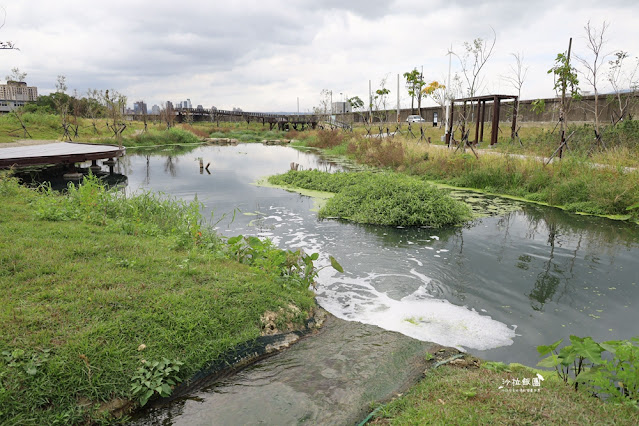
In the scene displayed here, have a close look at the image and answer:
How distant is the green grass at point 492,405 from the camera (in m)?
2.60

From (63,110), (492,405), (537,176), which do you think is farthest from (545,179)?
(63,110)

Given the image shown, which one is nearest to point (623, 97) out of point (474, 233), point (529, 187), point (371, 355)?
point (529, 187)

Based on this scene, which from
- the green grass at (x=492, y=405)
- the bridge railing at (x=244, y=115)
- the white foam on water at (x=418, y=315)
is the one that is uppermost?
the bridge railing at (x=244, y=115)

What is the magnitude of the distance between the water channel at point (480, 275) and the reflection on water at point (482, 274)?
19mm

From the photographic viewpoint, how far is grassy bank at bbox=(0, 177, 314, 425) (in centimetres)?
303

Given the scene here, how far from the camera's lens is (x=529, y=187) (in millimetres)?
12242

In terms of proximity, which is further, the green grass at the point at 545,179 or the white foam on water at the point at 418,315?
the green grass at the point at 545,179

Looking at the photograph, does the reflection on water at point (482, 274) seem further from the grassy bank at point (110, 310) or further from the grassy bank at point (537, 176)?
the grassy bank at point (110, 310)

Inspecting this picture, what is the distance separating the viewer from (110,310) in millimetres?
3807

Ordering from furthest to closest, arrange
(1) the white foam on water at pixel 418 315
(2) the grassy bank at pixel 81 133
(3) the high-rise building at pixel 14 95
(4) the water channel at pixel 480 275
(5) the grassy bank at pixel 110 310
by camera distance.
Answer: (3) the high-rise building at pixel 14 95
(2) the grassy bank at pixel 81 133
(4) the water channel at pixel 480 275
(1) the white foam on water at pixel 418 315
(5) the grassy bank at pixel 110 310

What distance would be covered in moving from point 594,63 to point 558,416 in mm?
16963

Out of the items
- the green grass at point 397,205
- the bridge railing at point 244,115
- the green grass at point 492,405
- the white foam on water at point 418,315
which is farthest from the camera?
the bridge railing at point 244,115

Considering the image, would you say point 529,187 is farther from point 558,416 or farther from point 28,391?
point 28,391

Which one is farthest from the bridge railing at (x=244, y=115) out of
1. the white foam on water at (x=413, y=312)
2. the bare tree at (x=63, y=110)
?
the white foam on water at (x=413, y=312)
